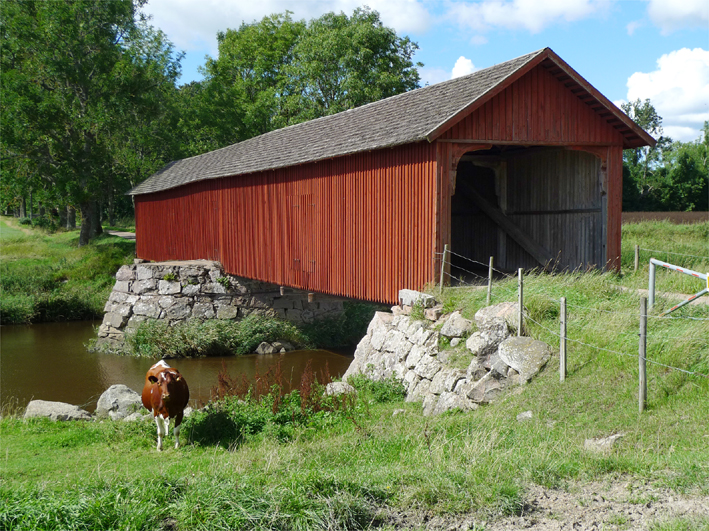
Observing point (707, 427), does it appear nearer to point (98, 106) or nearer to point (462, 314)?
point (462, 314)

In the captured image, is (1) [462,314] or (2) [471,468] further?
(1) [462,314]

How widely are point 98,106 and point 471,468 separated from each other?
26.1 m

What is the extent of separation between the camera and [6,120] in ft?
84.0

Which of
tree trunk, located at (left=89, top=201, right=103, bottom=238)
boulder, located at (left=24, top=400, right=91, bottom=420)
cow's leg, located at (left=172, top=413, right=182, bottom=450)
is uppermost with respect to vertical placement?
tree trunk, located at (left=89, top=201, right=103, bottom=238)

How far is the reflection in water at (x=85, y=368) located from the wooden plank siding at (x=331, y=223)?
2308 mm

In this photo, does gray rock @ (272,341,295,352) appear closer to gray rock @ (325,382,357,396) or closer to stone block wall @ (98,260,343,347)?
stone block wall @ (98,260,343,347)

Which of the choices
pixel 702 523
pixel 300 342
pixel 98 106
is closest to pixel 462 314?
pixel 702 523

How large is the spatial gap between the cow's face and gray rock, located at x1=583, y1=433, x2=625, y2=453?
457cm

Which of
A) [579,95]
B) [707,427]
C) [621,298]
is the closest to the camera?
[707,427]

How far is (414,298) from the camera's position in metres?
10.5

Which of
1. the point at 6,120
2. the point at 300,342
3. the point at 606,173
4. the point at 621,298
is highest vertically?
the point at 6,120

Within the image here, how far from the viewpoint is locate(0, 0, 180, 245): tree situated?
86.0 feet

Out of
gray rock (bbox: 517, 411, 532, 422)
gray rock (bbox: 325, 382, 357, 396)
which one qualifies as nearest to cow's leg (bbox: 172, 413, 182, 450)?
gray rock (bbox: 325, 382, 357, 396)

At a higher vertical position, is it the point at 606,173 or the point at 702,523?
the point at 606,173
